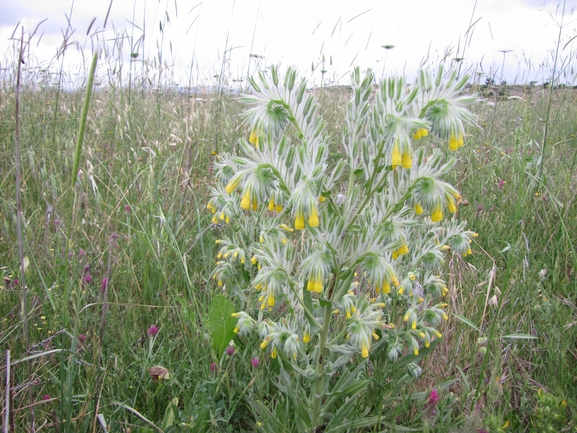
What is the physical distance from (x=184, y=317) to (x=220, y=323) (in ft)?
1.07

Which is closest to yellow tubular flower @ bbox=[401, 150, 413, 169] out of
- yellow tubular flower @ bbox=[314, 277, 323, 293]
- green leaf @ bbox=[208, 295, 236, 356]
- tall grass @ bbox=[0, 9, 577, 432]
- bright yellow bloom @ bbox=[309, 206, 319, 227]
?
bright yellow bloom @ bbox=[309, 206, 319, 227]

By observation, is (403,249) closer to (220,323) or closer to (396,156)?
(396,156)

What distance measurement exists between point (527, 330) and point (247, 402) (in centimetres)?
158

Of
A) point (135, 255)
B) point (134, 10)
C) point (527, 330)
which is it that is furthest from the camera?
point (134, 10)

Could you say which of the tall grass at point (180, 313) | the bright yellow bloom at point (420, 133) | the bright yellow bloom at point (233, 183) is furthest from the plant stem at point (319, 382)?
the bright yellow bloom at point (420, 133)

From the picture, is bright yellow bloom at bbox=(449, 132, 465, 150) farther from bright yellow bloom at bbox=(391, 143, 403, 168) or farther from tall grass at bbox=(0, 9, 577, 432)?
tall grass at bbox=(0, 9, 577, 432)

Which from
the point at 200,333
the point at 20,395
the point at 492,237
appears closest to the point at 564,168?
the point at 492,237

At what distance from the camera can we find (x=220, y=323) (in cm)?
217

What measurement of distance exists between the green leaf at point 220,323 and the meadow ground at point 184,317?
0.05 meters

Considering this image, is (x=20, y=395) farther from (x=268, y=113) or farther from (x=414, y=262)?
(x=414, y=262)

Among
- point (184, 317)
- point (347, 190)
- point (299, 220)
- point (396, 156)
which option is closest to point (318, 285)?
point (299, 220)

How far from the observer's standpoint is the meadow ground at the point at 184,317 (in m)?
1.84

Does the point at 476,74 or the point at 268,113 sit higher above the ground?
the point at 476,74

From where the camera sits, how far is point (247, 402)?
6.75ft
